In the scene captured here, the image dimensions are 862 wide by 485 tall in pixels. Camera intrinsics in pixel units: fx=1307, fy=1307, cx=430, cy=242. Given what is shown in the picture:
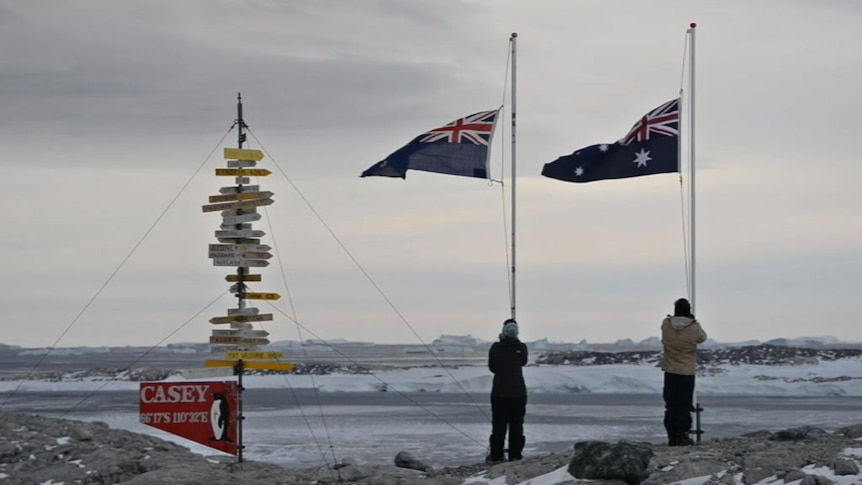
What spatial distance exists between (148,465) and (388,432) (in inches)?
454

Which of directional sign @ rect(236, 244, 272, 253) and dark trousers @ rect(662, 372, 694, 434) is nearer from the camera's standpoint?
dark trousers @ rect(662, 372, 694, 434)

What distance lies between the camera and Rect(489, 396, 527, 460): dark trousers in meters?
16.0

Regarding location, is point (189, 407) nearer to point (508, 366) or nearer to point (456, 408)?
point (508, 366)

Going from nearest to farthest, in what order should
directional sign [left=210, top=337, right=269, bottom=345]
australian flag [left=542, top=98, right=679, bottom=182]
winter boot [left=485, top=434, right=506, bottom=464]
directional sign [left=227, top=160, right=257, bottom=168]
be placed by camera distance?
winter boot [left=485, top=434, right=506, bottom=464], directional sign [left=227, top=160, right=257, bottom=168], directional sign [left=210, top=337, right=269, bottom=345], australian flag [left=542, top=98, right=679, bottom=182]

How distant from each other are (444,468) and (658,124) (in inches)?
217

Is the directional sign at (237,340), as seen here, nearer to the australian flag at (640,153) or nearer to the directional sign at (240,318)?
the directional sign at (240,318)

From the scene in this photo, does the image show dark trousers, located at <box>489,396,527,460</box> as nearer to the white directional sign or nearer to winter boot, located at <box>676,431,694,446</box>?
winter boot, located at <box>676,431,694,446</box>

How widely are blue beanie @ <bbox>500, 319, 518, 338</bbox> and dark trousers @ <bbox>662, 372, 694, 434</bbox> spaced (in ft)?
6.23

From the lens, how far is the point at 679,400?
15.6 metres

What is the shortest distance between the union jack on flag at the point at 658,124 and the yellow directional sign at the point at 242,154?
5213mm

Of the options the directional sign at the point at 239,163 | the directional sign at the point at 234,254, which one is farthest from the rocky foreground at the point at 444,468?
the directional sign at the point at 239,163

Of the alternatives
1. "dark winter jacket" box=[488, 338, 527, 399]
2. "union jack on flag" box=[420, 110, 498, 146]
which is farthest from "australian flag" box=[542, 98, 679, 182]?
"dark winter jacket" box=[488, 338, 527, 399]

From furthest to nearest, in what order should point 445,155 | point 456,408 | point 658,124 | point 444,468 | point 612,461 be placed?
point 456,408 → point 445,155 → point 658,124 → point 444,468 → point 612,461

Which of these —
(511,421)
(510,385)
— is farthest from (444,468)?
(510,385)
